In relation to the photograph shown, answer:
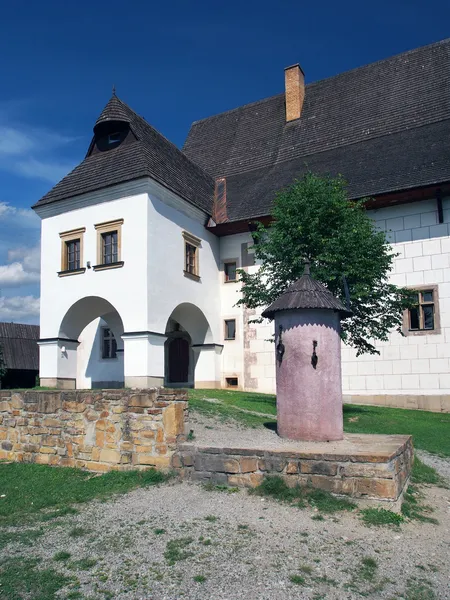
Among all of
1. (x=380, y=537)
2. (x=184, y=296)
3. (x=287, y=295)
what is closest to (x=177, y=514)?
(x=380, y=537)

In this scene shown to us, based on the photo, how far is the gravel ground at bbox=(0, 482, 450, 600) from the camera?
452 cm

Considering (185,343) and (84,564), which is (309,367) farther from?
(185,343)

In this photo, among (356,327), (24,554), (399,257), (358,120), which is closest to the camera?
(24,554)

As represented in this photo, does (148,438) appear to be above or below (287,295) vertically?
below

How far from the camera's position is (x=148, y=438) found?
8.08m

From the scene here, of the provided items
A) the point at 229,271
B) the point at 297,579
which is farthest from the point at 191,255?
A: the point at 297,579

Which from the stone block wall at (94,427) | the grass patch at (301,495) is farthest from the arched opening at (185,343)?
the grass patch at (301,495)

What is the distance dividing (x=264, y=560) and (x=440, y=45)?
1024 inches

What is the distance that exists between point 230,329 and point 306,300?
14.8 meters

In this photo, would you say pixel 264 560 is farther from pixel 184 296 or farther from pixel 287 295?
pixel 184 296

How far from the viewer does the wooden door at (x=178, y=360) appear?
2450 centimetres

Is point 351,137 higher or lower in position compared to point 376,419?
higher

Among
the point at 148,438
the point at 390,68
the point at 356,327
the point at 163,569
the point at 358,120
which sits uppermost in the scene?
Answer: the point at 390,68

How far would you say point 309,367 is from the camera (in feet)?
27.9
